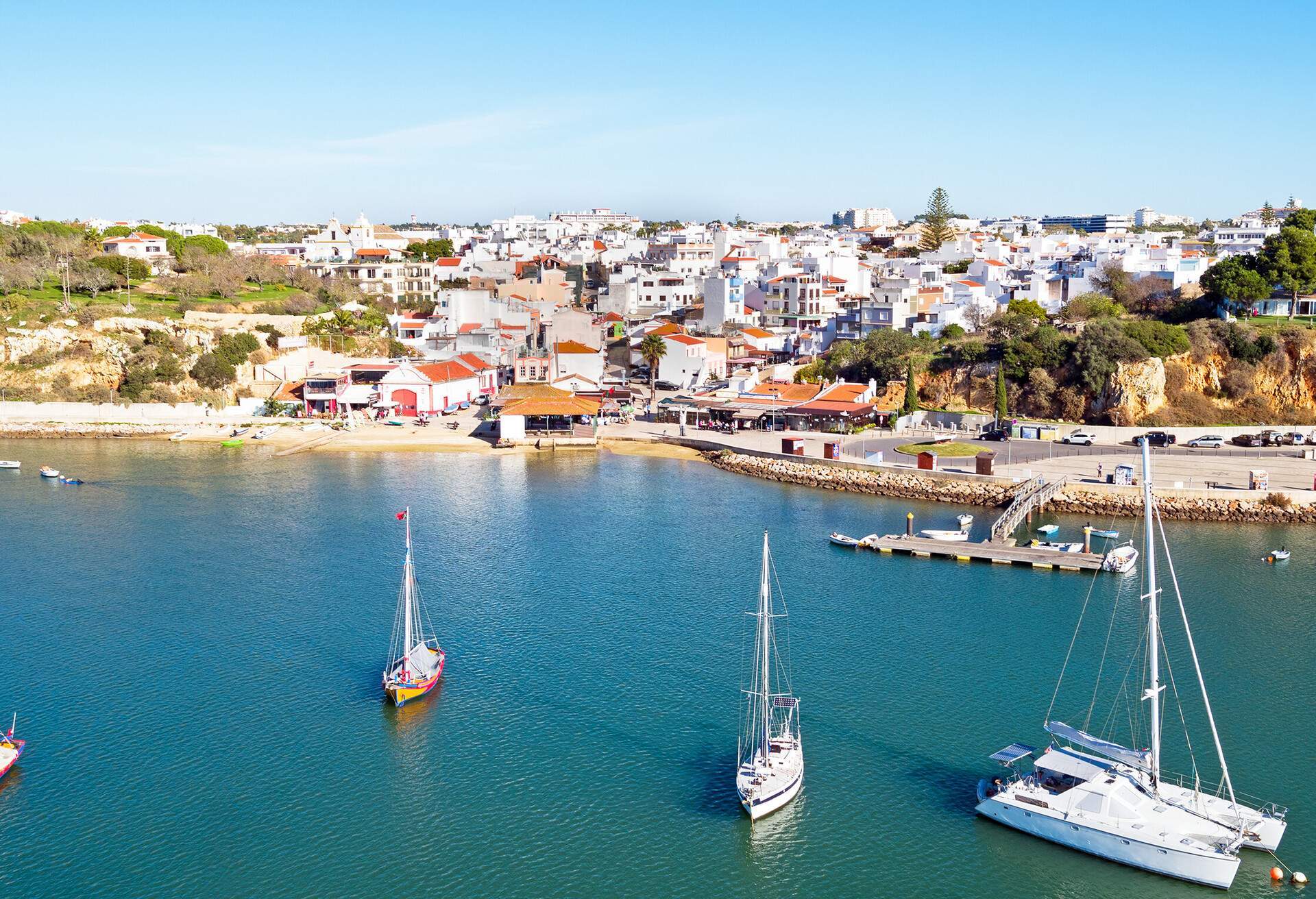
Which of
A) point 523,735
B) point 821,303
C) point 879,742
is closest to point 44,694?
point 523,735

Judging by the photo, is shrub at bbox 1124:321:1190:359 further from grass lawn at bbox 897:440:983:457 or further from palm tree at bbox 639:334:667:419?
palm tree at bbox 639:334:667:419

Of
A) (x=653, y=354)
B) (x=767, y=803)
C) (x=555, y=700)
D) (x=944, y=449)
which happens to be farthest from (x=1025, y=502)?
(x=653, y=354)

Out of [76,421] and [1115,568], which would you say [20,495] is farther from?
[1115,568]

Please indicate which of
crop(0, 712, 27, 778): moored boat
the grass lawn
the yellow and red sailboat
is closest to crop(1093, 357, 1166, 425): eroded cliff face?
the grass lawn

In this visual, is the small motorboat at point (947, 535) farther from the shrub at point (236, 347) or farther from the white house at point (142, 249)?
the white house at point (142, 249)

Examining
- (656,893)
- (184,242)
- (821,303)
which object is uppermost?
(184,242)

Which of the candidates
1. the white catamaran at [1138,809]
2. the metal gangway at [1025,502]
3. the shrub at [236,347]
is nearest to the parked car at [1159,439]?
the metal gangway at [1025,502]
